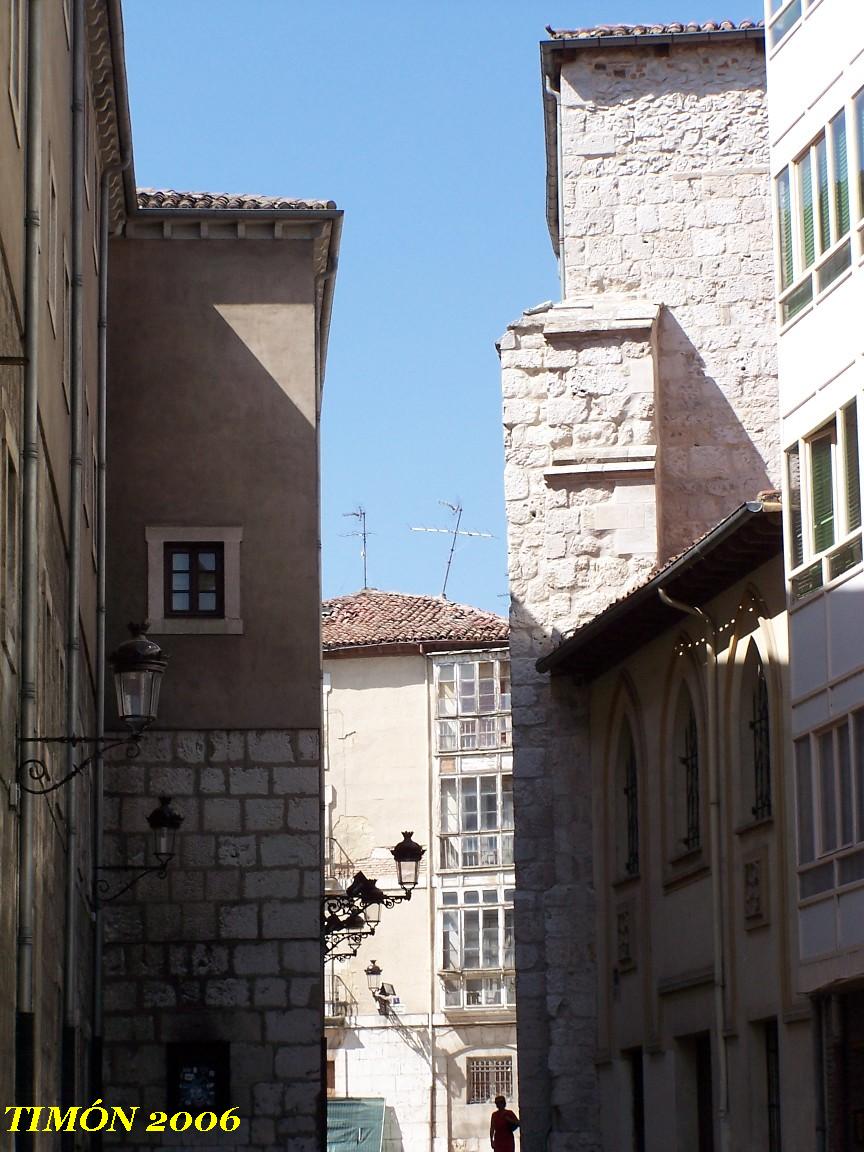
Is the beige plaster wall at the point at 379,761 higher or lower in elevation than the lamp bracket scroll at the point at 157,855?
higher

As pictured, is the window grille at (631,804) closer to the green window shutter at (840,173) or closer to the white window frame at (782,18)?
the white window frame at (782,18)

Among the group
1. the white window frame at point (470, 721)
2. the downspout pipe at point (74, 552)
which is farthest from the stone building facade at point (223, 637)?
the white window frame at point (470, 721)

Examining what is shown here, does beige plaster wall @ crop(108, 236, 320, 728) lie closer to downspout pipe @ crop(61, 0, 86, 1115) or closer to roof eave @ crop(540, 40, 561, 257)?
downspout pipe @ crop(61, 0, 86, 1115)

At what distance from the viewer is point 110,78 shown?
69.8 ft

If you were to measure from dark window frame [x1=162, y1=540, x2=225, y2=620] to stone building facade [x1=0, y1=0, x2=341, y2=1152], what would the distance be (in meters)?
0.02

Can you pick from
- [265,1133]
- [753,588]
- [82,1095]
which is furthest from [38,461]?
[265,1133]

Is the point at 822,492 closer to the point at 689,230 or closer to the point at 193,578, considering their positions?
the point at 193,578

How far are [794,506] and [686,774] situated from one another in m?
5.50

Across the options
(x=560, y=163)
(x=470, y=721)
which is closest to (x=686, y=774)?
(x=560, y=163)

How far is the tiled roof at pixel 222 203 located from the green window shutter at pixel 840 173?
7617 mm

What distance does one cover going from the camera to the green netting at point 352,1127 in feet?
154

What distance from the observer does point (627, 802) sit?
26.2m

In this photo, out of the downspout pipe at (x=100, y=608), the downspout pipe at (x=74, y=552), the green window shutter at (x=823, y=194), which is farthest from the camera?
the downspout pipe at (x=100, y=608)

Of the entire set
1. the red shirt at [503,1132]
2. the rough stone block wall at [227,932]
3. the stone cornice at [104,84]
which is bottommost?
the red shirt at [503,1132]
